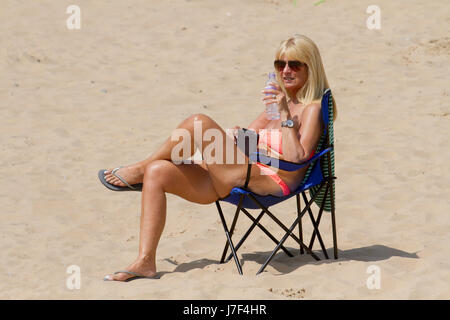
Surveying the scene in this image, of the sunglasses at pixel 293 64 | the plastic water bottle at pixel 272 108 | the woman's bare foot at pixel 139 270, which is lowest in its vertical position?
the woman's bare foot at pixel 139 270

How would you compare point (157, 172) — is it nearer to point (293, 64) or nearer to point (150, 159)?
point (150, 159)

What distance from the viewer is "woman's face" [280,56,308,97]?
15.1ft

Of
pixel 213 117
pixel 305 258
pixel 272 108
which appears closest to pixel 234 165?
pixel 272 108

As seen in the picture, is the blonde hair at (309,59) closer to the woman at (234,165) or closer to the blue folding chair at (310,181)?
the woman at (234,165)

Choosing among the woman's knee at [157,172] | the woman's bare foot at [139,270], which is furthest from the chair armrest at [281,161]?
the woman's bare foot at [139,270]

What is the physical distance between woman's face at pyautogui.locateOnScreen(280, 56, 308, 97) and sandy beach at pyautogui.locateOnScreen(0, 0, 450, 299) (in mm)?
1123

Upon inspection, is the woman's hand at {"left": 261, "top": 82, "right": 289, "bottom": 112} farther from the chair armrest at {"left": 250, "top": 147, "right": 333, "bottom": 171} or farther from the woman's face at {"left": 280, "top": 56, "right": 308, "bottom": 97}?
the chair armrest at {"left": 250, "top": 147, "right": 333, "bottom": 171}

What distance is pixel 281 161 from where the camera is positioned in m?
4.37

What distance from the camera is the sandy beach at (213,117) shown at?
180 inches

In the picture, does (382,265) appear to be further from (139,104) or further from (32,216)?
(139,104)

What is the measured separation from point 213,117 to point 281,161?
4.10 metres

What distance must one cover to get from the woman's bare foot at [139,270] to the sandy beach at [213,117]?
0.09 meters

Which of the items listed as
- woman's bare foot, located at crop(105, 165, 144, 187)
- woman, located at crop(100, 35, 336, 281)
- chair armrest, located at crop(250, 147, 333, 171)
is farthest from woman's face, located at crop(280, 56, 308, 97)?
woman's bare foot, located at crop(105, 165, 144, 187)
